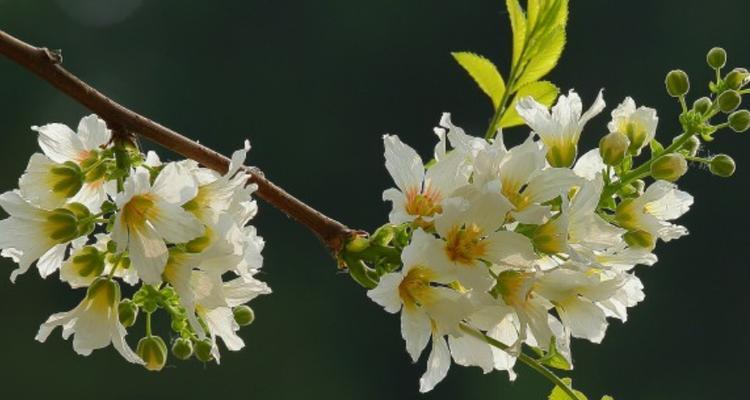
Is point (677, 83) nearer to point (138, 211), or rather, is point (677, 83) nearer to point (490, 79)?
point (490, 79)

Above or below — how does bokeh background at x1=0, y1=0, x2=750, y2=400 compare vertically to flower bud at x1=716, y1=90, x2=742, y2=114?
below

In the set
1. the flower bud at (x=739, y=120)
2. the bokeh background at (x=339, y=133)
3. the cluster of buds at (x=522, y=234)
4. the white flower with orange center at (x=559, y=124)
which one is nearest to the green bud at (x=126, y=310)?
the cluster of buds at (x=522, y=234)

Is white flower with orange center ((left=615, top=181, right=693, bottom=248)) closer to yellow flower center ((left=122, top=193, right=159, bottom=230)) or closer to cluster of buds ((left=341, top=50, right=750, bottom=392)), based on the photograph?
cluster of buds ((left=341, top=50, right=750, bottom=392))

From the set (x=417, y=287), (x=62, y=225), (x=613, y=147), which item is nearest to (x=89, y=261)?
(x=62, y=225)

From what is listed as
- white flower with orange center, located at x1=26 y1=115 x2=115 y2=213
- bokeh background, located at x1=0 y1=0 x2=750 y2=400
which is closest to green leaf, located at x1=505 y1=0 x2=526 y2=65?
white flower with orange center, located at x1=26 y1=115 x2=115 y2=213

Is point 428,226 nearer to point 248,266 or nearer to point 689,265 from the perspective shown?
point 248,266

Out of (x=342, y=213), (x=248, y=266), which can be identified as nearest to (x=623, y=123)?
(x=248, y=266)
